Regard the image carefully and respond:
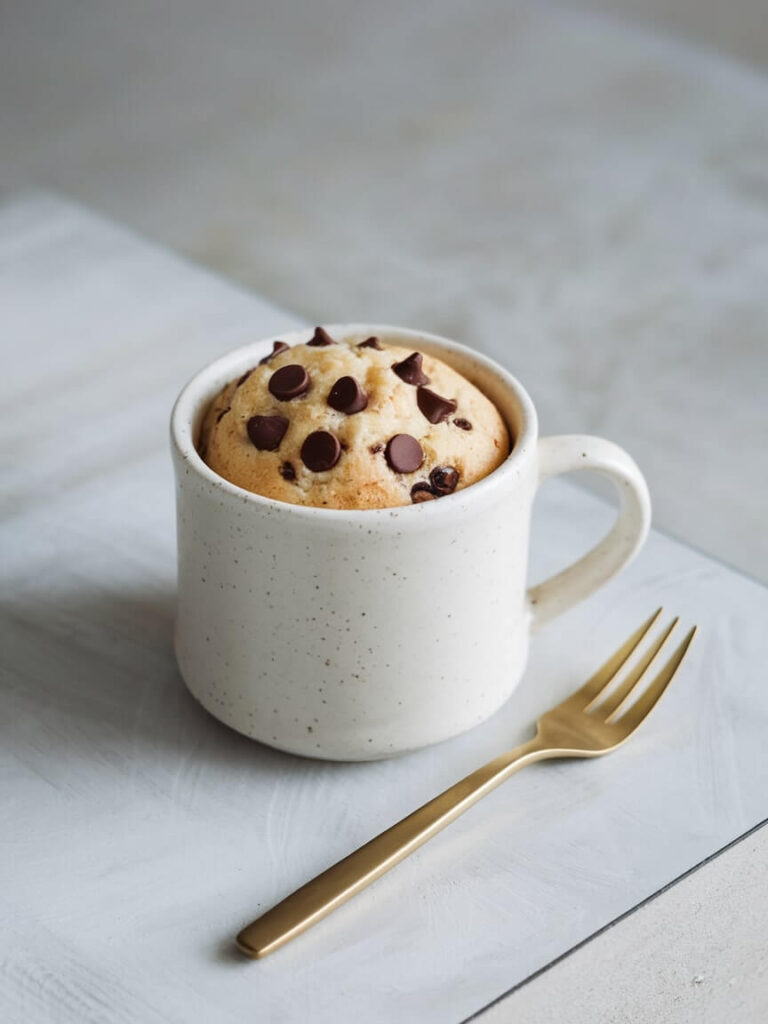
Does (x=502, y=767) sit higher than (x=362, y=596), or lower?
lower

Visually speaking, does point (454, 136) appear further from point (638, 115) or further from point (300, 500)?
point (300, 500)

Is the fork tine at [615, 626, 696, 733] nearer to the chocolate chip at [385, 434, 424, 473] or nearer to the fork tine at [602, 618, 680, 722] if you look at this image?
the fork tine at [602, 618, 680, 722]

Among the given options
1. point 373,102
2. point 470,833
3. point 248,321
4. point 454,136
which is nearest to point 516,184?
point 454,136

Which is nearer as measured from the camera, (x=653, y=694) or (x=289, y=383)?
(x=289, y=383)

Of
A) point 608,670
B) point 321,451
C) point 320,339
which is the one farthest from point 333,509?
point 608,670

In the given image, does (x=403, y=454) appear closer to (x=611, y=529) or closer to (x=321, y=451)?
(x=321, y=451)
